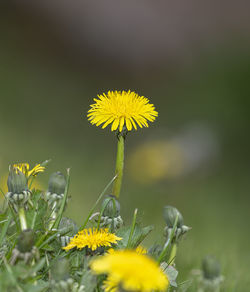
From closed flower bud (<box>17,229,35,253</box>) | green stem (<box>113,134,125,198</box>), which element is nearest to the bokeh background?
green stem (<box>113,134,125,198</box>)

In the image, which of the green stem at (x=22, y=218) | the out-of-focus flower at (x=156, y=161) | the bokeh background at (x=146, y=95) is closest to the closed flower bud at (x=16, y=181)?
the green stem at (x=22, y=218)

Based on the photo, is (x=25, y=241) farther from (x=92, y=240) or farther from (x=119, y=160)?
(x=119, y=160)

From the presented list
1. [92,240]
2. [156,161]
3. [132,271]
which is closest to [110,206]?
A: [92,240]

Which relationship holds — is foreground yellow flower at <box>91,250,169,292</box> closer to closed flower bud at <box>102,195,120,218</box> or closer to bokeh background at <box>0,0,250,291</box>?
closed flower bud at <box>102,195,120,218</box>

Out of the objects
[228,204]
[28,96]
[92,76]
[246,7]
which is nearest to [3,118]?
[28,96]

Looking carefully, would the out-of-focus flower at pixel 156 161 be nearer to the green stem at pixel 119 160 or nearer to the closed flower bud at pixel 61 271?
the green stem at pixel 119 160

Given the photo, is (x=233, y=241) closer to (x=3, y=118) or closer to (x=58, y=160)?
(x=58, y=160)
